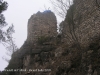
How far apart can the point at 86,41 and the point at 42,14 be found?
19.9ft

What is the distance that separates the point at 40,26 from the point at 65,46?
3.89 metres

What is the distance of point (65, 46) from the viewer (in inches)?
422

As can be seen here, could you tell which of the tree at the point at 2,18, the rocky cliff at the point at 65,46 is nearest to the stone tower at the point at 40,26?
the rocky cliff at the point at 65,46

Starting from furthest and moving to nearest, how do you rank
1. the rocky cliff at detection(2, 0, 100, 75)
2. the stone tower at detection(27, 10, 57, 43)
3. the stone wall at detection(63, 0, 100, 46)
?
the stone tower at detection(27, 10, 57, 43)
the stone wall at detection(63, 0, 100, 46)
the rocky cliff at detection(2, 0, 100, 75)

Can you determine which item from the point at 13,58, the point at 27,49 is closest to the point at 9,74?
the point at 13,58

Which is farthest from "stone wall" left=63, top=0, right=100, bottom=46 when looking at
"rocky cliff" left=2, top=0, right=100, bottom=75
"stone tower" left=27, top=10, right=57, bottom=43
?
"stone tower" left=27, top=10, right=57, bottom=43

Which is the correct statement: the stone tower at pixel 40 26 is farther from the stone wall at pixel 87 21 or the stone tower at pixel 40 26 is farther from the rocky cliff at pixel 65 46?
the stone wall at pixel 87 21

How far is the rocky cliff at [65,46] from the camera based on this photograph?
8188mm

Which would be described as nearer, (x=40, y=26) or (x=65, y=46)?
(x=65, y=46)

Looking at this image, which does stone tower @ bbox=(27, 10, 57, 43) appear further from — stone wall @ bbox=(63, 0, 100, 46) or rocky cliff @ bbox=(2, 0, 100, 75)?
stone wall @ bbox=(63, 0, 100, 46)

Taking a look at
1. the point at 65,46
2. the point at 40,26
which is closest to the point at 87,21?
the point at 65,46

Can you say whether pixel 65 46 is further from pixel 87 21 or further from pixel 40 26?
pixel 40 26

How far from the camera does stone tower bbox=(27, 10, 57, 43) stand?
13906mm

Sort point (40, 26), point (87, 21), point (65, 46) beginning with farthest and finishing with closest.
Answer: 1. point (40, 26)
2. point (65, 46)
3. point (87, 21)
